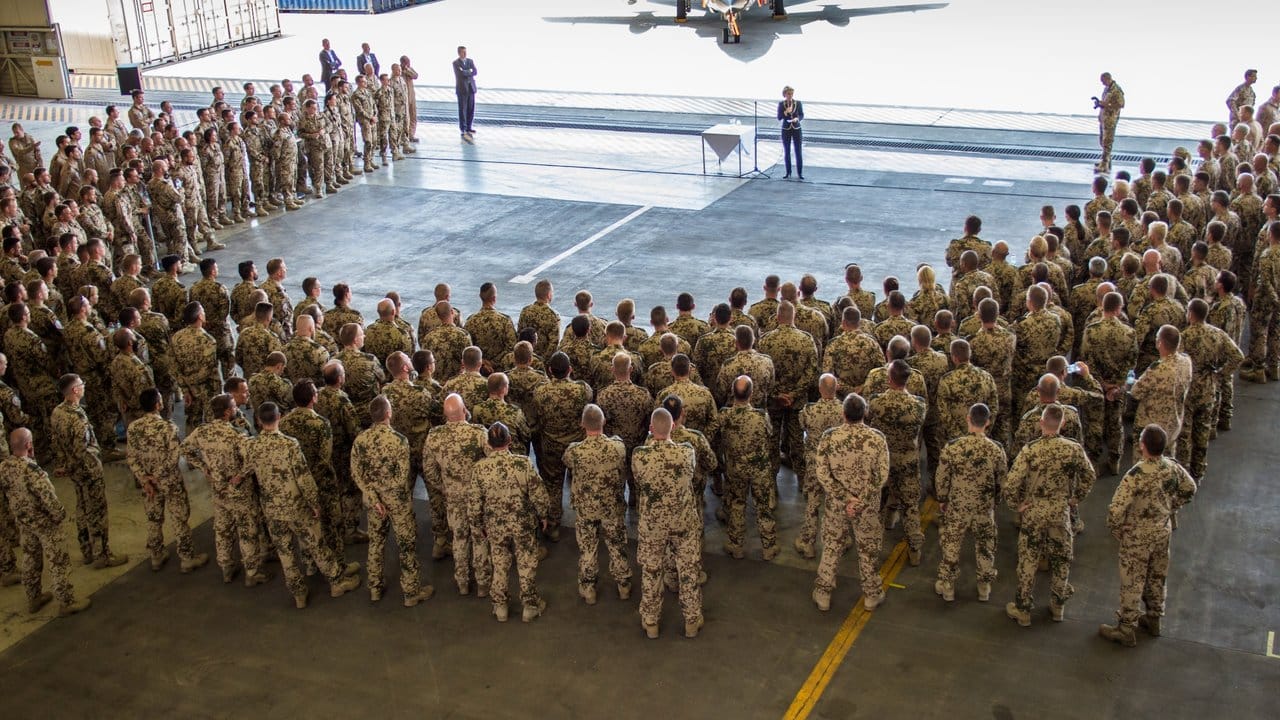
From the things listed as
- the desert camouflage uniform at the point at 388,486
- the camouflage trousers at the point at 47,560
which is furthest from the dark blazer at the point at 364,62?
the desert camouflage uniform at the point at 388,486

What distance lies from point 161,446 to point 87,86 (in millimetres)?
24971

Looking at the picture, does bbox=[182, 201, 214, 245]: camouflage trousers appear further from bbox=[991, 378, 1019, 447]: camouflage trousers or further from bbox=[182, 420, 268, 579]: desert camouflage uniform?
bbox=[991, 378, 1019, 447]: camouflage trousers

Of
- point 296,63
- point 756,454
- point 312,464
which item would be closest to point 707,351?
point 756,454

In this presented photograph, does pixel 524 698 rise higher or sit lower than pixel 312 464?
lower

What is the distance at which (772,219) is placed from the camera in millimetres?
18422

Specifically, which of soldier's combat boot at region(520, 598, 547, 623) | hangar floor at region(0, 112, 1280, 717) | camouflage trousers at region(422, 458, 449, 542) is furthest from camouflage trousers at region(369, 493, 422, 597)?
soldier's combat boot at region(520, 598, 547, 623)

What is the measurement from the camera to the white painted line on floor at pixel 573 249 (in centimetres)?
1641

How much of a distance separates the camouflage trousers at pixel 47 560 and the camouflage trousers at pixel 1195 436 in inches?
355

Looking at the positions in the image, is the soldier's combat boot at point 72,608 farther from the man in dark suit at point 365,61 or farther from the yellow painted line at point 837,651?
the man in dark suit at point 365,61

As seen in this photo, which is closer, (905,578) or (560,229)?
(905,578)

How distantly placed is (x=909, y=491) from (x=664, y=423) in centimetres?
223

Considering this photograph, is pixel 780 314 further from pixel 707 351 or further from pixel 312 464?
pixel 312 464

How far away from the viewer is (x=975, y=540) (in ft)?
28.3

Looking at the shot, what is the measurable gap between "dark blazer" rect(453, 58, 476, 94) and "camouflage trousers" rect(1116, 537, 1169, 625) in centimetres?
1733
